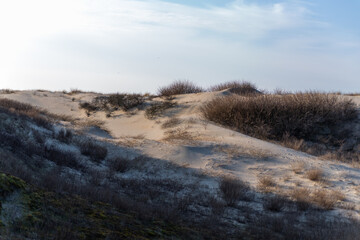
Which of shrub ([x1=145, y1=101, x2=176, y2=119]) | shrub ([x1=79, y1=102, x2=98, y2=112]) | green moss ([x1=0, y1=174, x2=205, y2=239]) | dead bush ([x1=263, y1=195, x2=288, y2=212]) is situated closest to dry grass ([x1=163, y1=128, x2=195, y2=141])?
shrub ([x1=145, y1=101, x2=176, y2=119])

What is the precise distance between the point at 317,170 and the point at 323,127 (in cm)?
708

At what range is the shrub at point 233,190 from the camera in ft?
28.4

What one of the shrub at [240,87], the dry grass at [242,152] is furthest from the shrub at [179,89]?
the dry grass at [242,152]

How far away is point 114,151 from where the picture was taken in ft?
39.5

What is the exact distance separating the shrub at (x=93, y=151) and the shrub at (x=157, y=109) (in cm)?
744

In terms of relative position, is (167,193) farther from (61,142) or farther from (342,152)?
(342,152)

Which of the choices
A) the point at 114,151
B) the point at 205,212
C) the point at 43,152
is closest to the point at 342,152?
the point at 114,151

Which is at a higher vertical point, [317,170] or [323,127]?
[323,127]

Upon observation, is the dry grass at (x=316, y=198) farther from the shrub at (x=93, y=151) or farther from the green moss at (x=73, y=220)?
the shrub at (x=93, y=151)

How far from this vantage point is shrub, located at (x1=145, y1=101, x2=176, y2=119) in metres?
19.4

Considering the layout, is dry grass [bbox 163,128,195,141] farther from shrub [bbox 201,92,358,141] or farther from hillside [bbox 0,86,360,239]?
shrub [bbox 201,92,358,141]

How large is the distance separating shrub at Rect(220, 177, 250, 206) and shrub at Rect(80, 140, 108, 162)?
11.5ft

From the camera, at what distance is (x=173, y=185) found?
31.8 feet

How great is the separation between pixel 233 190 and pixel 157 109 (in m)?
11.2
